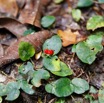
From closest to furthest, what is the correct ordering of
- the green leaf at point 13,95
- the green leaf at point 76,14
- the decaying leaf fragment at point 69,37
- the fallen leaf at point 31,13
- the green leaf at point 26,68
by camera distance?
the green leaf at point 13,95
the green leaf at point 26,68
the decaying leaf fragment at point 69,37
the fallen leaf at point 31,13
the green leaf at point 76,14

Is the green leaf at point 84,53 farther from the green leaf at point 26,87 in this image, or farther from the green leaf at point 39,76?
the green leaf at point 26,87

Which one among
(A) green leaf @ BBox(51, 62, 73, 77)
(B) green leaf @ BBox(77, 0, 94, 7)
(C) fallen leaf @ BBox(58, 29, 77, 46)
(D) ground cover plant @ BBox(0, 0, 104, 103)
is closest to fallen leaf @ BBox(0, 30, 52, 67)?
(D) ground cover plant @ BBox(0, 0, 104, 103)

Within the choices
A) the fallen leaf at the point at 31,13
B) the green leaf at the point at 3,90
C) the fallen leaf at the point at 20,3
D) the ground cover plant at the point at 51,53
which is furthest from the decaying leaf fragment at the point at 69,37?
the green leaf at the point at 3,90

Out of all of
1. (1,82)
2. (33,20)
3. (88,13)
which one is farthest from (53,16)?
(1,82)

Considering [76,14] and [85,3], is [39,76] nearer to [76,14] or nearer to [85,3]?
[76,14]

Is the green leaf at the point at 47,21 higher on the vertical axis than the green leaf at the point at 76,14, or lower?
lower

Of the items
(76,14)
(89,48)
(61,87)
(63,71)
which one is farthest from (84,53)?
(76,14)

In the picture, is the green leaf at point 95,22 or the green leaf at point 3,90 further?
the green leaf at point 95,22
